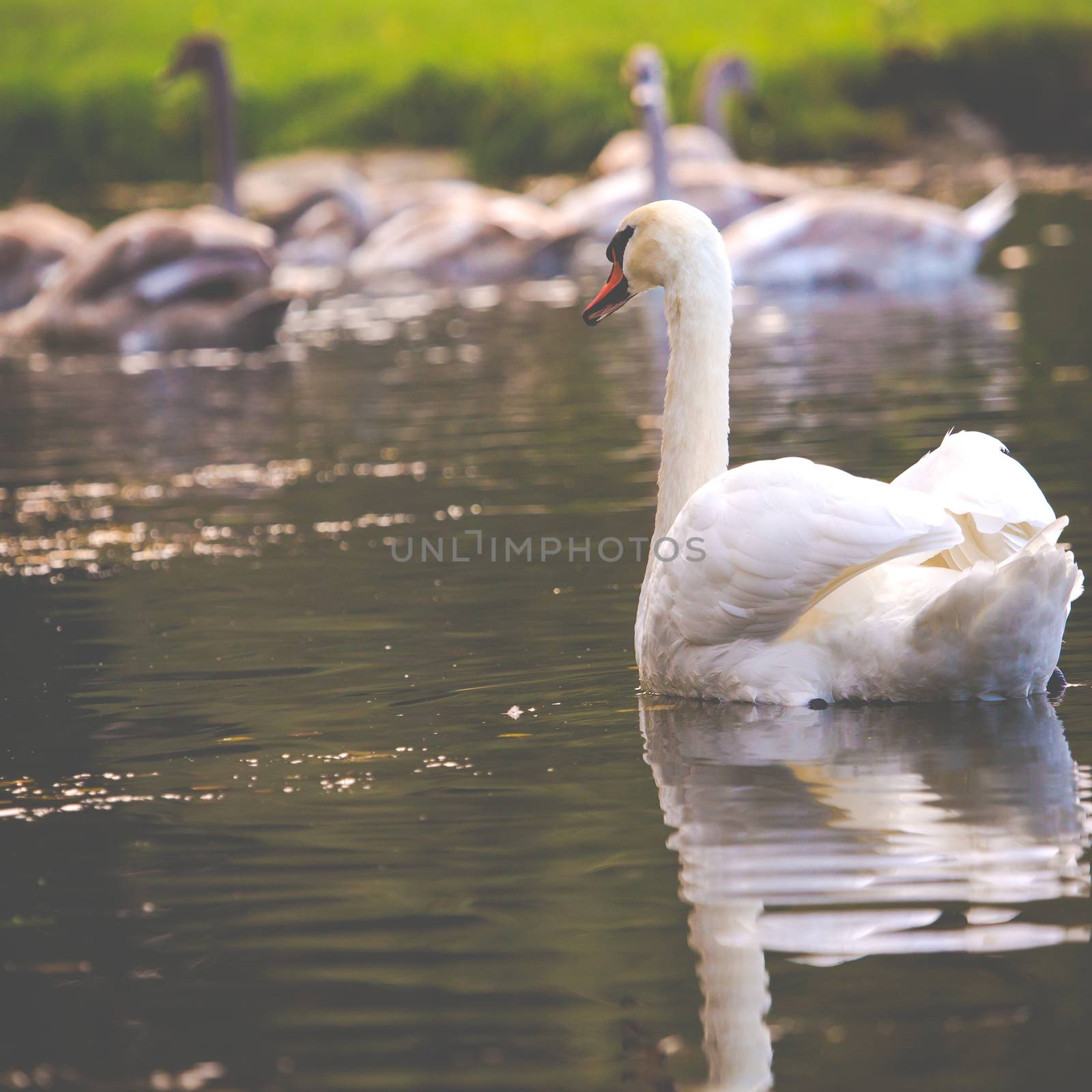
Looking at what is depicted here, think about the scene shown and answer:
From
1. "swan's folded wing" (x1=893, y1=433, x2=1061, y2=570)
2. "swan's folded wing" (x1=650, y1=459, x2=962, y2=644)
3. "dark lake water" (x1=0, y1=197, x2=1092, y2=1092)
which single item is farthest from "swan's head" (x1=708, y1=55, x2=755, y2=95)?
"swan's folded wing" (x1=650, y1=459, x2=962, y2=644)

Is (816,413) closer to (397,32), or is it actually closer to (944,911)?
(944,911)

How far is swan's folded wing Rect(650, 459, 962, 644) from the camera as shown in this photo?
5.85m

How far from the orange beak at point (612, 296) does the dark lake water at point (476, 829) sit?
1068 millimetres

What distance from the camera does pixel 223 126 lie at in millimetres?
27688

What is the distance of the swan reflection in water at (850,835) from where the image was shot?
4312 mm

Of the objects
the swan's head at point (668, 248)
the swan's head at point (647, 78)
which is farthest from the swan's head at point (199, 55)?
the swan's head at point (668, 248)

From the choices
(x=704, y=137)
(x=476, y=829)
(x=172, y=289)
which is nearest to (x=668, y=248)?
(x=476, y=829)

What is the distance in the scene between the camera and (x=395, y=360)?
1728 centimetres

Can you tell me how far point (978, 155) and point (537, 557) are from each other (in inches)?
1424

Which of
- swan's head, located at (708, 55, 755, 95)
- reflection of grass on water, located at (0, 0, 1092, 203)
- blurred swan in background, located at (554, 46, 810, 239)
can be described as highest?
reflection of grass on water, located at (0, 0, 1092, 203)

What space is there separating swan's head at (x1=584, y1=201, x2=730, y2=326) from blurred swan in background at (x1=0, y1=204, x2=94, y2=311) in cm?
1801

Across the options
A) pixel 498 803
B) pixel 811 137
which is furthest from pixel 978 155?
pixel 498 803

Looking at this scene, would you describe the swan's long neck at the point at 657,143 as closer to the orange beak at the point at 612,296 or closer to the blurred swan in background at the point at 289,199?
the blurred swan in background at the point at 289,199

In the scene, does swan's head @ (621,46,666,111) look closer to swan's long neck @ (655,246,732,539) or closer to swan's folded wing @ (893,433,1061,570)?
swan's long neck @ (655,246,732,539)
